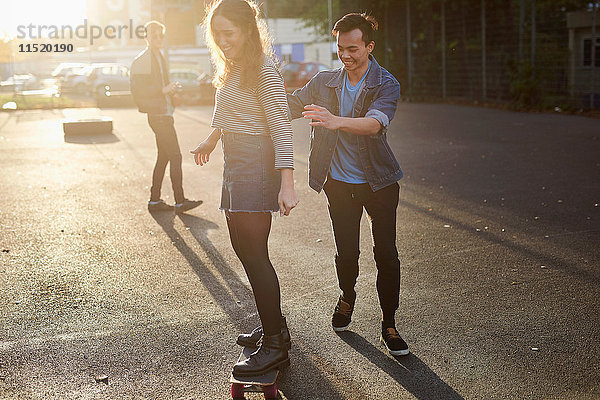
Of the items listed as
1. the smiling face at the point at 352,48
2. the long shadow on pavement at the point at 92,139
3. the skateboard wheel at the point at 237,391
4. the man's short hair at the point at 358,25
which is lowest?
the skateboard wheel at the point at 237,391

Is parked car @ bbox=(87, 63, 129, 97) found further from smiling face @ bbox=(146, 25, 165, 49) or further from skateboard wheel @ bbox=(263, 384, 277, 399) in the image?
skateboard wheel @ bbox=(263, 384, 277, 399)

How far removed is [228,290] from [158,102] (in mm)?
3586

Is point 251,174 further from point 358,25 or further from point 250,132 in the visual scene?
point 358,25

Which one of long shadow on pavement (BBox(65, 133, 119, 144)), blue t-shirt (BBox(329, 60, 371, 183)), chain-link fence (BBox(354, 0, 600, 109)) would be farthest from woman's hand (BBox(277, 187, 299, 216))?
chain-link fence (BBox(354, 0, 600, 109))

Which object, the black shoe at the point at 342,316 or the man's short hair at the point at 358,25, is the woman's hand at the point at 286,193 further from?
the black shoe at the point at 342,316

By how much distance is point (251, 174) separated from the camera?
3623 mm

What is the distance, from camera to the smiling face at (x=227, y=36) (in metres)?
3.48

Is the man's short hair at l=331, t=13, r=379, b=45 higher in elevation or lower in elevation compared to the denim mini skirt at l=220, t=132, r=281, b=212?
higher

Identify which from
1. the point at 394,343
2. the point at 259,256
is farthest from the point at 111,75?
the point at 259,256

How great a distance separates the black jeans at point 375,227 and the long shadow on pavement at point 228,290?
611 millimetres

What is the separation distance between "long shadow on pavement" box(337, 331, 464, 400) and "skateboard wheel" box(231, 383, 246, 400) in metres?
0.80

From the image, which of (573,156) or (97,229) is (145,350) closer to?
(97,229)

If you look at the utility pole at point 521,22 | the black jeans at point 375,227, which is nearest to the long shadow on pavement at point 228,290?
the black jeans at point 375,227

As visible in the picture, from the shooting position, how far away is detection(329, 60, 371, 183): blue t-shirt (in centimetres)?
428
